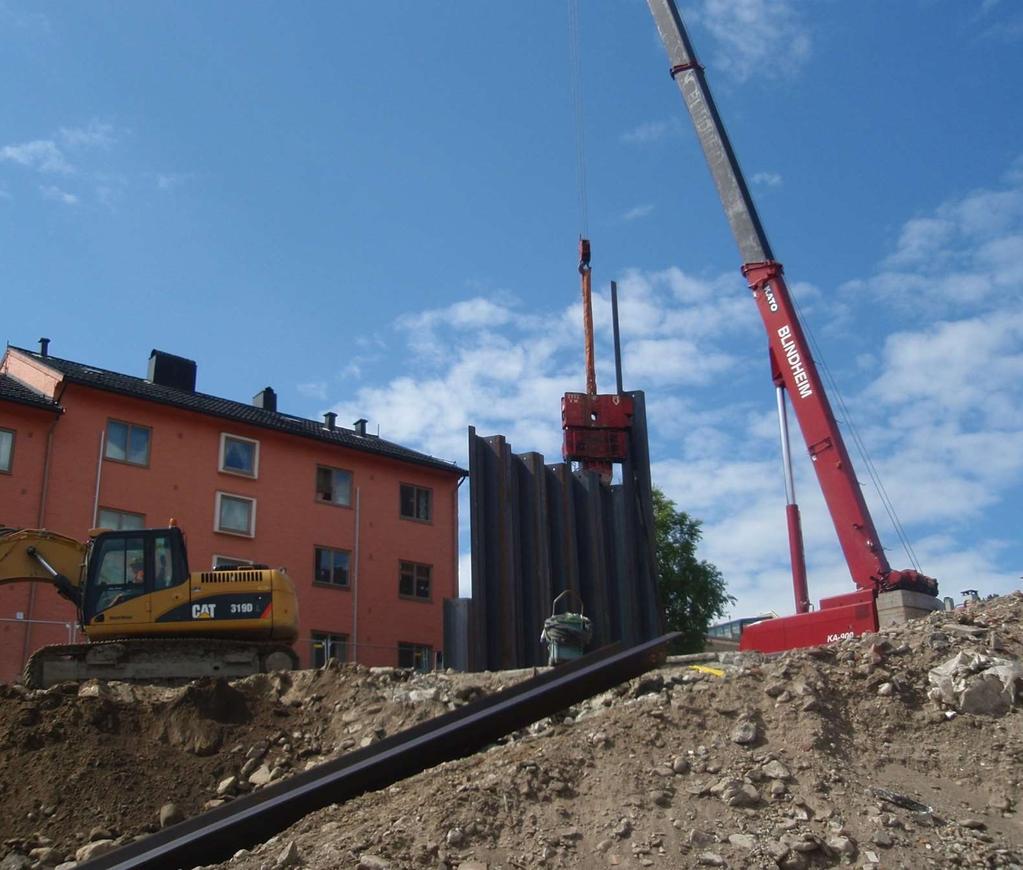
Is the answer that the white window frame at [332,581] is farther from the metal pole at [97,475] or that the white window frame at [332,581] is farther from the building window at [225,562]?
the metal pole at [97,475]

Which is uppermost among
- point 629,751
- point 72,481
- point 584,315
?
point 584,315

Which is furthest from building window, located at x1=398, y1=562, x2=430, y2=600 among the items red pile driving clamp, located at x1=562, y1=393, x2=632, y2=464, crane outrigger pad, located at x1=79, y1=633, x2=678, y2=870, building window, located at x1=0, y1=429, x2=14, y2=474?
crane outrigger pad, located at x1=79, y1=633, x2=678, y2=870

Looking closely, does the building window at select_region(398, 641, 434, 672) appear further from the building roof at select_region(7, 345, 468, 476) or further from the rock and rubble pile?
the rock and rubble pile

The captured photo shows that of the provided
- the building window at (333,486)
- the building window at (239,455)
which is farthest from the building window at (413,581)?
the building window at (239,455)

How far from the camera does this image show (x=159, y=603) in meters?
17.6

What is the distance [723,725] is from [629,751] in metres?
0.89

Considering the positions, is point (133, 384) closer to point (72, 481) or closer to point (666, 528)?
point (72, 481)

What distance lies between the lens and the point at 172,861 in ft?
28.1

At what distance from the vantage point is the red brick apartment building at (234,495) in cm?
2739

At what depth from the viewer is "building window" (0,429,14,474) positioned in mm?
27062

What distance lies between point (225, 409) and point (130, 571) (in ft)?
50.3

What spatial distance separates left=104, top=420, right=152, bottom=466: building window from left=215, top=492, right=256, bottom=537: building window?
2255 millimetres

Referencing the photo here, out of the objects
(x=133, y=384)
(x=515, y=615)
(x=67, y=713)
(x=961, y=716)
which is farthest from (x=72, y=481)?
(x=961, y=716)

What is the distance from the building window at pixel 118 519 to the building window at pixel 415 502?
8.65 meters
